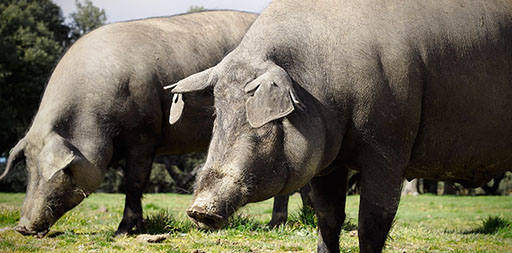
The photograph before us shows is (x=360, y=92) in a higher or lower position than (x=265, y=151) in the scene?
higher

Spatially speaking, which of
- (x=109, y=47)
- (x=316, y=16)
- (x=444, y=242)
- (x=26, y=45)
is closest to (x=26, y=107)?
(x=26, y=45)

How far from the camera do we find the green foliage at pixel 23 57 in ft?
68.6

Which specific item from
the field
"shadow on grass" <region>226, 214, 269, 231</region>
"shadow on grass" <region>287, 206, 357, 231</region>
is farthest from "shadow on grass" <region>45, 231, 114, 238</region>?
"shadow on grass" <region>287, 206, 357, 231</region>

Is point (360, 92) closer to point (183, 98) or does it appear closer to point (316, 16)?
point (316, 16)

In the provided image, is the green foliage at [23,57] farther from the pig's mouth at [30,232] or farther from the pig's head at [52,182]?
the pig's mouth at [30,232]

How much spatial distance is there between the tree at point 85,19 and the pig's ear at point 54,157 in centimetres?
2109

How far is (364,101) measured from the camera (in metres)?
4.01

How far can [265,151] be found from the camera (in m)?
3.77

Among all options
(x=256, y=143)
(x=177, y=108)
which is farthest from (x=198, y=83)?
(x=256, y=143)

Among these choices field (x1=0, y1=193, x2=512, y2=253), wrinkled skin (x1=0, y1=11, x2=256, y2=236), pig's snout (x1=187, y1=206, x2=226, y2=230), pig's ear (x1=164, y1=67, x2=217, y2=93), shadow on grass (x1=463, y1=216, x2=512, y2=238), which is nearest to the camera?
pig's snout (x1=187, y1=206, x2=226, y2=230)

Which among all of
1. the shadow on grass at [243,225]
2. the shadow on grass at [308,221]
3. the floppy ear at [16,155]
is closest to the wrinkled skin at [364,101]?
the shadow on grass at [243,225]

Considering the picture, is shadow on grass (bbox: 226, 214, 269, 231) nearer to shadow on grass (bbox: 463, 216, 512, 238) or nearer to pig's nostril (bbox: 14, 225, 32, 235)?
pig's nostril (bbox: 14, 225, 32, 235)

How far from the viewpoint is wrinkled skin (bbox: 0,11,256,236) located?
699cm

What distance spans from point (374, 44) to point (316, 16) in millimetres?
464
